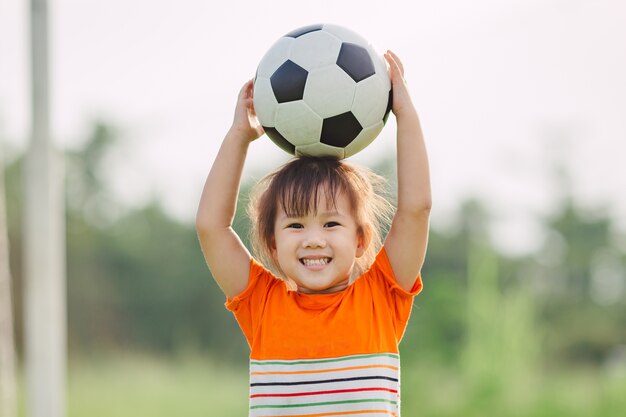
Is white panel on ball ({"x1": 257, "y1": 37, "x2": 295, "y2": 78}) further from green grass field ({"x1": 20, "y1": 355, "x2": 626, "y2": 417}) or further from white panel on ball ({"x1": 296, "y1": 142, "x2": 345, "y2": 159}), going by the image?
green grass field ({"x1": 20, "y1": 355, "x2": 626, "y2": 417})

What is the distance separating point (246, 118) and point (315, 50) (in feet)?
0.93

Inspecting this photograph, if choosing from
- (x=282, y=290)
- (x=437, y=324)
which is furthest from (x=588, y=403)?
(x=282, y=290)

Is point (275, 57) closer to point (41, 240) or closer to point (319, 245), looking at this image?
point (319, 245)

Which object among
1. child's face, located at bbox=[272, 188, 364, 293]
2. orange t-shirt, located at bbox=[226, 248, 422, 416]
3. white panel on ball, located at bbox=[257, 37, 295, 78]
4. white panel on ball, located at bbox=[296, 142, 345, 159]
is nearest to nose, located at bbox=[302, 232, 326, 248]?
child's face, located at bbox=[272, 188, 364, 293]

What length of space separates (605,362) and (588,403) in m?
3.45

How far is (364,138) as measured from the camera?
8.46 ft

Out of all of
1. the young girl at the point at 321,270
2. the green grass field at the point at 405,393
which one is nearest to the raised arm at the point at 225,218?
the young girl at the point at 321,270

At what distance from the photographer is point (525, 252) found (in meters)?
13.9

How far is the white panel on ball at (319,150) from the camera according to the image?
257 cm

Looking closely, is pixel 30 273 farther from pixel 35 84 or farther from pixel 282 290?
pixel 282 290

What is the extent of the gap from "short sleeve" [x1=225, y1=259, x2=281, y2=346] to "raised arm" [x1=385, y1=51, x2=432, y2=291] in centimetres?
36

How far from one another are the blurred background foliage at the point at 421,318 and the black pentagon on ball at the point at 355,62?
26.3 feet

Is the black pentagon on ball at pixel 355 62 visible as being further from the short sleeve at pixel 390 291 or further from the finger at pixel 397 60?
the short sleeve at pixel 390 291

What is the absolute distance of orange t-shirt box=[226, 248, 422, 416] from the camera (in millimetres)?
2363
